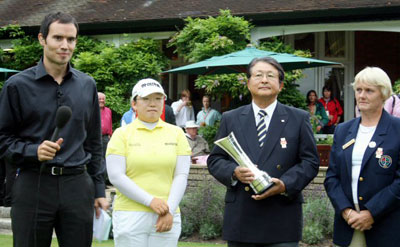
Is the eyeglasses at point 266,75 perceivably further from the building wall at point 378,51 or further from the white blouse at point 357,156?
the building wall at point 378,51

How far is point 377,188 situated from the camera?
16.2 feet

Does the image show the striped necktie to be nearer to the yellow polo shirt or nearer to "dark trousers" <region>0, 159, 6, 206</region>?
the yellow polo shirt

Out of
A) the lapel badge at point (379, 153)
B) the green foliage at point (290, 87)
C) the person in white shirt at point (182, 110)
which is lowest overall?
the lapel badge at point (379, 153)

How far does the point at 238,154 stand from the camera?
490cm

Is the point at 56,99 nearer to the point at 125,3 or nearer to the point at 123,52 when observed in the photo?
the point at 123,52

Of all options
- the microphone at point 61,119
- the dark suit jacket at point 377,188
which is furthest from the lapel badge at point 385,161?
the microphone at point 61,119

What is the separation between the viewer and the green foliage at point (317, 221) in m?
9.31

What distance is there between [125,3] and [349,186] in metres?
14.5

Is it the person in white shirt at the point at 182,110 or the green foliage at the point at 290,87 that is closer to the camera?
the green foliage at the point at 290,87

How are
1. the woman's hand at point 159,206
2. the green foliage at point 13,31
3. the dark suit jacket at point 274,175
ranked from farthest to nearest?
the green foliage at point 13,31 < the dark suit jacket at point 274,175 < the woman's hand at point 159,206

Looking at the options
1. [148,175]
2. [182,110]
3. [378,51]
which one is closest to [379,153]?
[148,175]

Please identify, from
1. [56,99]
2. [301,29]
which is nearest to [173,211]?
[56,99]

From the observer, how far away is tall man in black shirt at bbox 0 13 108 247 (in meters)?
4.43

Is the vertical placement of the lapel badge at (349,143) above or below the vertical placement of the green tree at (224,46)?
below
